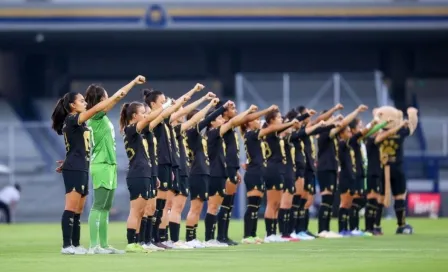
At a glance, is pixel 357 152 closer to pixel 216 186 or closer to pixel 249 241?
pixel 249 241

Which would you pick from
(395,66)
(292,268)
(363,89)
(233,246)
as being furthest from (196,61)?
(292,268)

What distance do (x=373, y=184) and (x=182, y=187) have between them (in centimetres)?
674

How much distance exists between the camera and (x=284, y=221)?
957 inches

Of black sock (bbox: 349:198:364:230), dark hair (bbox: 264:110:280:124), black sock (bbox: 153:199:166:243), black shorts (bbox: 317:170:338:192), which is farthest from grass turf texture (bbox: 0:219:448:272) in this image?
dark hair (bbox: 264:110:280:124)

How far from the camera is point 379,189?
27.3 m

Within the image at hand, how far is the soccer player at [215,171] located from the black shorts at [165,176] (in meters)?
1.29

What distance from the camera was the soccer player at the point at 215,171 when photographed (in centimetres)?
2206

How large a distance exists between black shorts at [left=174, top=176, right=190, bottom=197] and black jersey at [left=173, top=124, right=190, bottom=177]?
81 millimetres

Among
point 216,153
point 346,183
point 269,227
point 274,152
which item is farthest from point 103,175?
point 346,183

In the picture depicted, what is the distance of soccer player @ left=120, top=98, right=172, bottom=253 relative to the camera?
19469 mm

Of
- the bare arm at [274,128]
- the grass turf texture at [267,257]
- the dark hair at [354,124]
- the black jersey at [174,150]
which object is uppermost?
the dark hair at [354,124]

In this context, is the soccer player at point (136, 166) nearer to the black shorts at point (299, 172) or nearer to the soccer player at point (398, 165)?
the black shorts at point (299, 172)

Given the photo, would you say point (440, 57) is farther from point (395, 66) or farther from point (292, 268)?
point (292, 268)

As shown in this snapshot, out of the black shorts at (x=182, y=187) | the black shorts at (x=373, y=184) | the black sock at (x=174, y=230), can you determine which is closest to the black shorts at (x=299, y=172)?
the black shorts at (x=373, y=184)
